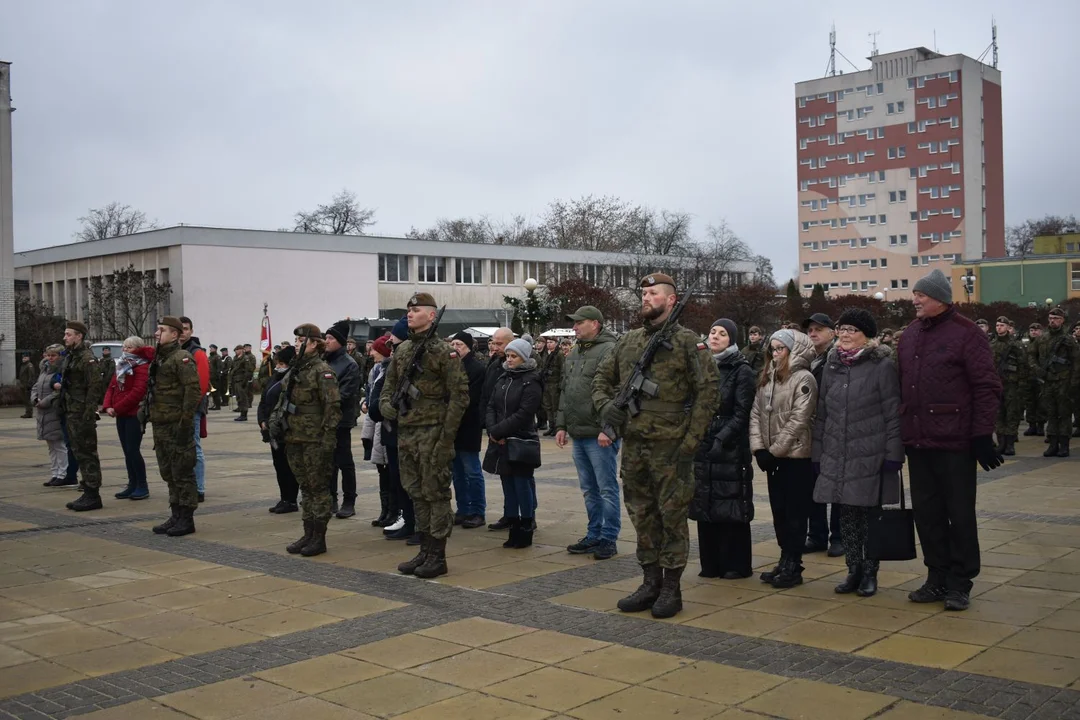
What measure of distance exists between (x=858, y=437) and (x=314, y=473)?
4445mm

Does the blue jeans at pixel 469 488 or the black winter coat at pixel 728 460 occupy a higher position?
the black winter coat at pixel 728 460

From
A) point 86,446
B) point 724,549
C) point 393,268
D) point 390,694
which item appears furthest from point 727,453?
point 393,268

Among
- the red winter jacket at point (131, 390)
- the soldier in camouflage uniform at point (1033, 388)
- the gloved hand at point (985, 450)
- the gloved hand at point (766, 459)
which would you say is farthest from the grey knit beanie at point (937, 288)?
the soldier in camouflage uniform at point (1033, 388)

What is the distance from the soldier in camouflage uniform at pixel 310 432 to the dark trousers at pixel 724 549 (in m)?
3.20

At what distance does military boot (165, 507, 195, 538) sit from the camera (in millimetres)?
9961

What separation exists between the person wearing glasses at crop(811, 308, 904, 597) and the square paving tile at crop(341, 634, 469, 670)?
8.86 ft

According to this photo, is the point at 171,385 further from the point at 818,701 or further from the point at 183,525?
the point at 818,701

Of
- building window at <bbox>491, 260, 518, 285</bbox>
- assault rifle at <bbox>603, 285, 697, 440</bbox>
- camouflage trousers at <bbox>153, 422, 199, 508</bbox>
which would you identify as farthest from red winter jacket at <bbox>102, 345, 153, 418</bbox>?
building window at <bbox>491, 260, 518, 285</bbox>

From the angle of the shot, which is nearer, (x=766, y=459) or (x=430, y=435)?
(x=766, y=459)

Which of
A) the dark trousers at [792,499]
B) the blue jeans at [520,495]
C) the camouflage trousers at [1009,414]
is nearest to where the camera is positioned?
the dark trousers at [792,499]

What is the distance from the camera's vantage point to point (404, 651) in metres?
5.98

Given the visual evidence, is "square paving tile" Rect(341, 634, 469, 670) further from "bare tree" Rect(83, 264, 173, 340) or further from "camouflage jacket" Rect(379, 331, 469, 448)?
"bare tree" Rect(83, 264, 173, 340)

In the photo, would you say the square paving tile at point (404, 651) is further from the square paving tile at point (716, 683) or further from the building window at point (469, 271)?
the building window at point (469, 271)

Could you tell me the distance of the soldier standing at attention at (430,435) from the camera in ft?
26.0
